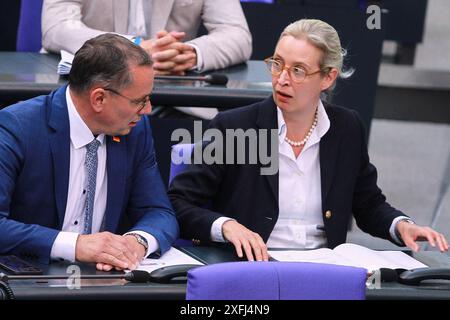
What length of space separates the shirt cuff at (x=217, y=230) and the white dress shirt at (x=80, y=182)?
0.71ft

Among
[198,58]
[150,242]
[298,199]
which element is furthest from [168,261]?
[198,58]

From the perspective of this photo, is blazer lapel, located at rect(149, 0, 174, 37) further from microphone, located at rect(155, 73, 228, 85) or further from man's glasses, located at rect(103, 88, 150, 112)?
man's glasses, located at rect(103, 88, 150, 112)

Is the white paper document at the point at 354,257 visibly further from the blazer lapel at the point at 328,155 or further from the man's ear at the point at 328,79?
the man's ear at the point at 328,79

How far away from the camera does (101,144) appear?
3.11 m

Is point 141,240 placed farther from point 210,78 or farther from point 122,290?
point 210,78

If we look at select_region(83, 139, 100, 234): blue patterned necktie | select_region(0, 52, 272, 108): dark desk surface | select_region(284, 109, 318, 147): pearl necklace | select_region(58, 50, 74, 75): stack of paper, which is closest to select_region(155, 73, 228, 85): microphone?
select_region(0, 52, 272, 108): dark desk surface

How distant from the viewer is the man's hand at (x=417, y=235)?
3113 mm

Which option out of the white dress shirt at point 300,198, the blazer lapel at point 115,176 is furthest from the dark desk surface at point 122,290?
the white dress shirt at point 300,198

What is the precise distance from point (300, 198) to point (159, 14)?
1.34 meters

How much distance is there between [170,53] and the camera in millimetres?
3955

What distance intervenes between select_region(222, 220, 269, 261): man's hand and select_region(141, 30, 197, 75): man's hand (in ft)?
3.34

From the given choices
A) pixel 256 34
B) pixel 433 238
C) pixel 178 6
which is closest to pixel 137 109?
pixel 433 238

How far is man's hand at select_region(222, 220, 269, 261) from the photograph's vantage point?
9.70ft

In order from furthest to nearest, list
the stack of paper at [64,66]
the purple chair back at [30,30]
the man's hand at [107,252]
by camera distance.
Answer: the purple chair back at [30,30], the stack of paper at [64,66], the man's hand at [107,252]
